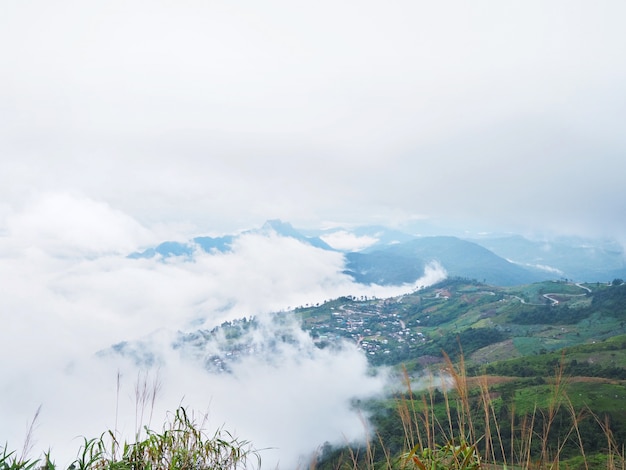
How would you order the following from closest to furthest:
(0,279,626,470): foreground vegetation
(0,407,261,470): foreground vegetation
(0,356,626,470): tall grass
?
(0,356,626,470): tall grass, (0,279,626,470): foreground vegetation, (0,407,261,470): foreground vegetation

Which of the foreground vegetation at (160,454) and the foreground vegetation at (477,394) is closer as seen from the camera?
the foreground vegetation at (477,394)

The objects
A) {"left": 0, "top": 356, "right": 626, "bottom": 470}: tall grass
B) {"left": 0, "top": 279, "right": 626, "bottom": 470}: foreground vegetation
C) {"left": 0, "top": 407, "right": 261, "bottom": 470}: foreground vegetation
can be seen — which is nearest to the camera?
{"left": 0, "top": 356, "right": 626, "bottom": 470}: tall grass

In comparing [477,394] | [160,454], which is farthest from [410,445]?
[160,454]

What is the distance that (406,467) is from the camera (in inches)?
89.7

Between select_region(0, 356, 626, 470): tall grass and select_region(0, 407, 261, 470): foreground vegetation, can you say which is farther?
select_region(0, 407, 261, 470): foreground vegetation

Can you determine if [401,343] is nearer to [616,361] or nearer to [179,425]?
[616,361]

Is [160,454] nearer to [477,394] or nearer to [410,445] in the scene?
[410,445]

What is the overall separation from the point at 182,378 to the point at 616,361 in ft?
491

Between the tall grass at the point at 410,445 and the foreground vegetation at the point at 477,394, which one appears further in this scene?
the foreground vegetation at the point at 477,394

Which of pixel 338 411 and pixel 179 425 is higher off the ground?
pixel 179 425

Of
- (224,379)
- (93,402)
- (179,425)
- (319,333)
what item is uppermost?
(179,425)

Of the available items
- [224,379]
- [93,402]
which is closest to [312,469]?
[224,379]

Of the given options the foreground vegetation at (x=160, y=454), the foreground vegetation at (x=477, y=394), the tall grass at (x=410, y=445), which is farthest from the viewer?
the foreground vegetation at (x=160, y=454)

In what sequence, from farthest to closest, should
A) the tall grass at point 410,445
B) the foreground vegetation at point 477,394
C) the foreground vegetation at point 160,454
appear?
the foreground vegetation at point 160,454 < the foreground vegetation at point 477,394 < the tall grass at point 410,445
